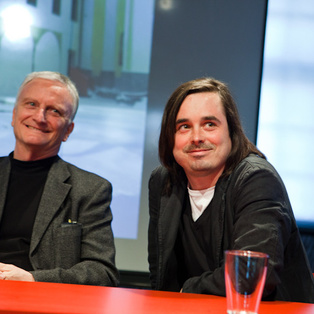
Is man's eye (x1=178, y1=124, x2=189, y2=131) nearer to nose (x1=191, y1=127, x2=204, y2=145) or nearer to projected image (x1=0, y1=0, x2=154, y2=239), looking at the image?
nose (x1=191, y1=127, x2=204, y2=145)

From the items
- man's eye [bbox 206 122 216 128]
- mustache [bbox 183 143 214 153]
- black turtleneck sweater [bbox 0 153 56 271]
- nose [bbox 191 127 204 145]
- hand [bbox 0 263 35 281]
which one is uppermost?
man's eye [bbox 206 122 216 128]

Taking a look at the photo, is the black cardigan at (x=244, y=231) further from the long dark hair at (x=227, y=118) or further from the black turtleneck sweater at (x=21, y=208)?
the black turtleneck sweater at (x=21, y=208)

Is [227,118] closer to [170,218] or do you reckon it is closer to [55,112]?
[170,218]

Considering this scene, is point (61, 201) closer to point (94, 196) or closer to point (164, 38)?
point (94, 196)

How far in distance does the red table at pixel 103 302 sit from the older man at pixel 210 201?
28 centimetres

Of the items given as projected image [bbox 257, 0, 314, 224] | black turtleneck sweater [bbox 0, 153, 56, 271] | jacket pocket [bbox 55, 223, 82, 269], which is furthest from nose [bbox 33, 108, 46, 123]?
projected image [bbox 257, 0, 314, 224]

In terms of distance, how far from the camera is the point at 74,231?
200cm

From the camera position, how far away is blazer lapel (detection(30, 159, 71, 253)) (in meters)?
2.02

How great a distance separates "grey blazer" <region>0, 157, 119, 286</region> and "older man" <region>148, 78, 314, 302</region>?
0.21m

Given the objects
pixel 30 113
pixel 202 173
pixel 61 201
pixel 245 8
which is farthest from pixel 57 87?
pixel 245 8

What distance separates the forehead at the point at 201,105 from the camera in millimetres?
1932

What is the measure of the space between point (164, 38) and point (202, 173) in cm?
246

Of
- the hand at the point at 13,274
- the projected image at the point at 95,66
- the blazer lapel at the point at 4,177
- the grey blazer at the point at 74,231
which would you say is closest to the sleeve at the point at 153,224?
the grey blazer at the point at 74,231

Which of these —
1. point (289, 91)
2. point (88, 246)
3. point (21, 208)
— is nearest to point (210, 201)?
point (88, 246)
